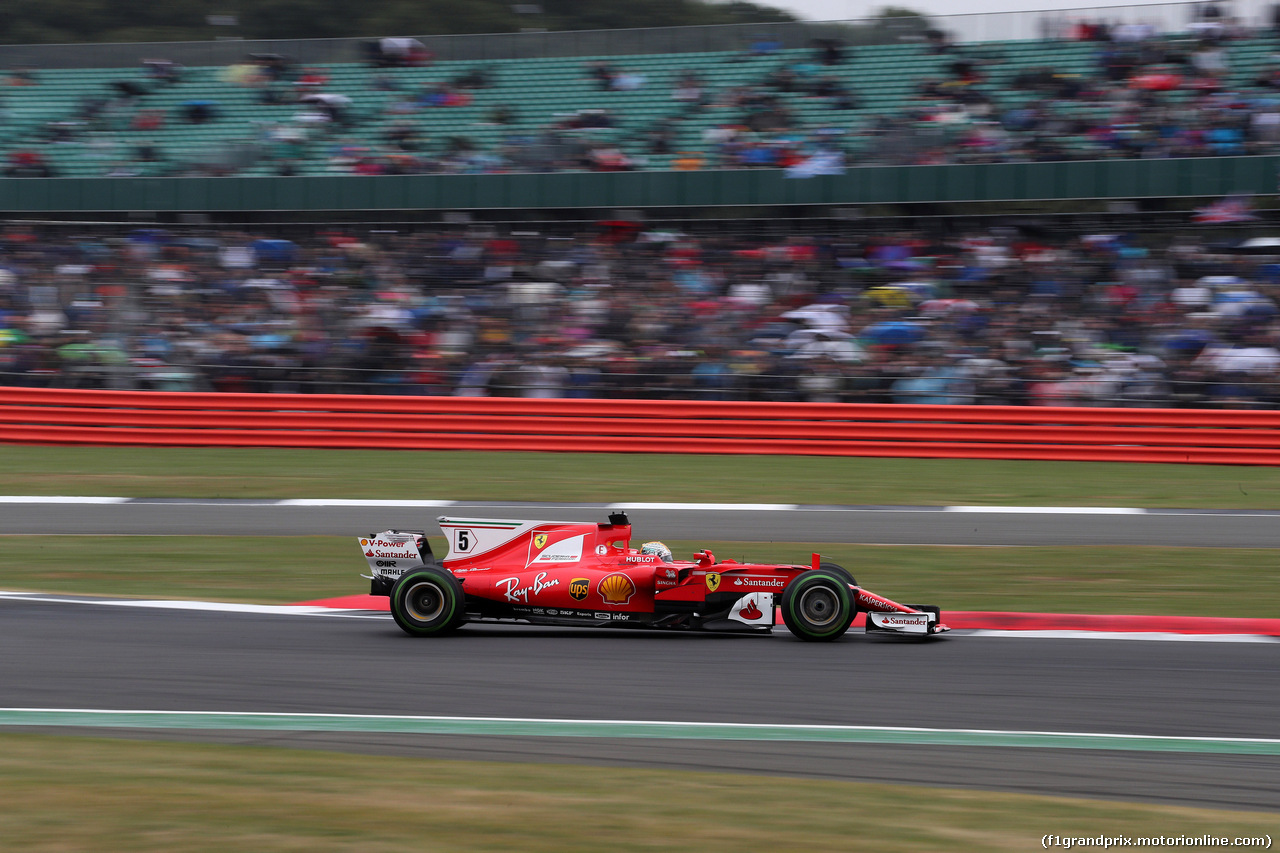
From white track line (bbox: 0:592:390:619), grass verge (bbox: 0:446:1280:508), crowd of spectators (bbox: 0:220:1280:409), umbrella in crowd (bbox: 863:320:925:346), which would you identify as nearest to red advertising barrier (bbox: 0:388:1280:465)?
grass verge (bbox: 0:446:1280:508)

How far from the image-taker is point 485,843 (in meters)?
3.86

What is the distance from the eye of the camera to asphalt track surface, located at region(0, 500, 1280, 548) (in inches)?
423

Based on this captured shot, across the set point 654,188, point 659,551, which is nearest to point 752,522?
point 659,551

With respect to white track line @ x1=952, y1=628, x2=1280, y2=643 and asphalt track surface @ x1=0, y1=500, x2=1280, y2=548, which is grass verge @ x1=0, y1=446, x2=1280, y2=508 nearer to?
asphalt track surface @ x1=0, y1=500, x2=1280, y2=548

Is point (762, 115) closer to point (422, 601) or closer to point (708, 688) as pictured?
point (422, 601)

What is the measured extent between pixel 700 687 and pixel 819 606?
113 centimetres

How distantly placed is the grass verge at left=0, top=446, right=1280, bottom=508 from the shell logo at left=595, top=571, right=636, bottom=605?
5.63 metres

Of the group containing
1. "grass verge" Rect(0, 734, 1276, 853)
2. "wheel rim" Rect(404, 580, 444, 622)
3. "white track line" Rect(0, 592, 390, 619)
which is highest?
A: "wheel rim" Rect(404, 580, 444, 622)

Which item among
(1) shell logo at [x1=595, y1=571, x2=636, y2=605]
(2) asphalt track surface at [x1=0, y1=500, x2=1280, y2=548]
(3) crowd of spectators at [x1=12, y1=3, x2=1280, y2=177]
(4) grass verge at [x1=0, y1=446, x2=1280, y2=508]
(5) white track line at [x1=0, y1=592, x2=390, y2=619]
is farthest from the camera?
(3) crowd of spectators at [x1=12, y1=3, x2=1280, y2=177]

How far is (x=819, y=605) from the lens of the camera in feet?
22.9

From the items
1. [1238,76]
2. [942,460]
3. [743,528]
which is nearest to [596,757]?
[743,528]

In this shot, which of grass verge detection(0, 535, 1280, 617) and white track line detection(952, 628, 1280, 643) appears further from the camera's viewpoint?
grass verge detection(0, 535, 1280, 617)

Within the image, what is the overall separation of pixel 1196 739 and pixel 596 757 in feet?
8.29

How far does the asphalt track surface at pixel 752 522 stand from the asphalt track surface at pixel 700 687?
3342mm
